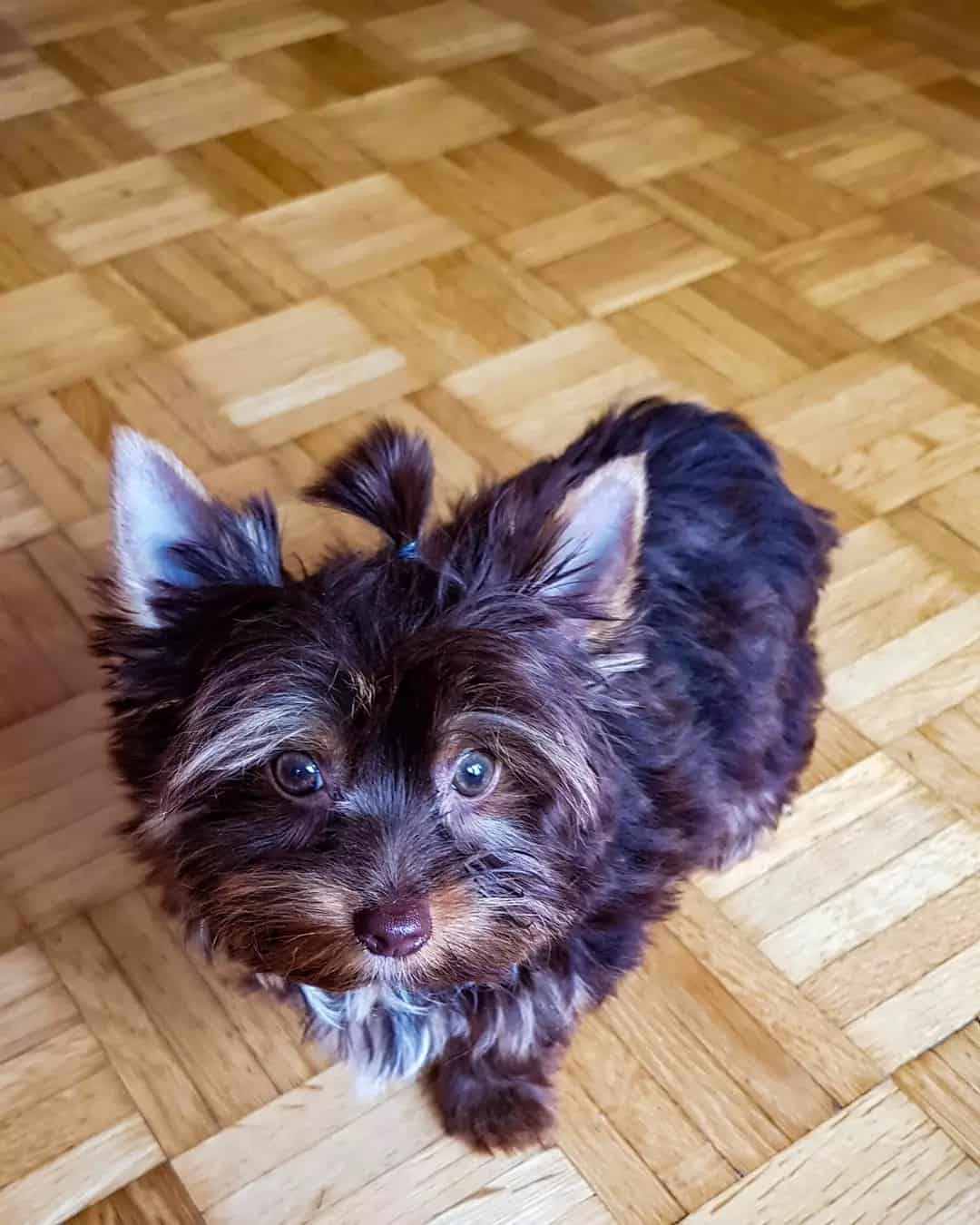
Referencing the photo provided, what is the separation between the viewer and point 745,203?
284 cm

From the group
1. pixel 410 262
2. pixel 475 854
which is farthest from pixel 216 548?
pixel 410 262

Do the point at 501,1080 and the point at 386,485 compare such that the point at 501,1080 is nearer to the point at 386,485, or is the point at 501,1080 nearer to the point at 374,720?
the point at 374,720

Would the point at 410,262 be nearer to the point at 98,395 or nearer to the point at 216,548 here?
the point at 98,395

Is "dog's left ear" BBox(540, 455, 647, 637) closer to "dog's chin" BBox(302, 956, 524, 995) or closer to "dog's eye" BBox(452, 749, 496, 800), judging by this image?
"dog's eye" BBox(452, 749, 496, 800)

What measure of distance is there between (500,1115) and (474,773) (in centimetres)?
51

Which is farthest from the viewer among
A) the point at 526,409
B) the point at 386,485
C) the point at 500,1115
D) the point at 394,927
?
the point at 526,409

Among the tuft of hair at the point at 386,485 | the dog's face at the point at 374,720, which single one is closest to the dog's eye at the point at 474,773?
the dog's face at the point at 374,720

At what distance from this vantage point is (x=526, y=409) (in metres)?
2.34

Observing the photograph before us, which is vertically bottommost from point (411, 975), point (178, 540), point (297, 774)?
point (411, 975)

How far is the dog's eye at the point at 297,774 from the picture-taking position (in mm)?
1115

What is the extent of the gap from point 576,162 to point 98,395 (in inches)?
48.8

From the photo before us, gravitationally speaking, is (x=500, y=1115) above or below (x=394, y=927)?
below

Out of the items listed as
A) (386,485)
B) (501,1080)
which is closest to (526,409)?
(386,485)

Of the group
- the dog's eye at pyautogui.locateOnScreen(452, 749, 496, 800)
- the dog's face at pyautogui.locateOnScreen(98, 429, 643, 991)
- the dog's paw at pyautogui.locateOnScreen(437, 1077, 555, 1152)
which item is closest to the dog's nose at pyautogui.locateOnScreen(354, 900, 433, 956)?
the dog's face at pyautogui.locateOnScreen(98, 429, 643, 991)
